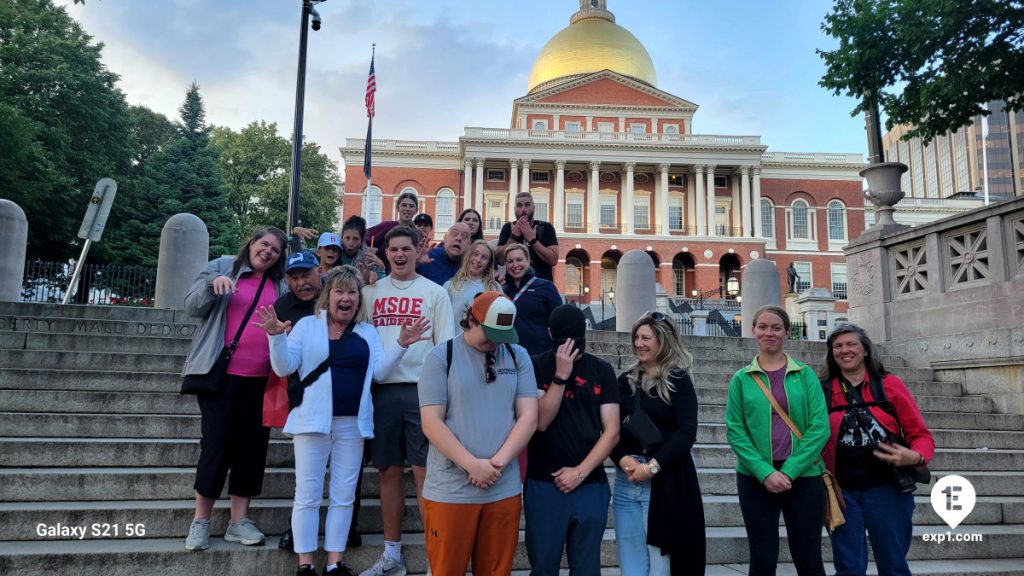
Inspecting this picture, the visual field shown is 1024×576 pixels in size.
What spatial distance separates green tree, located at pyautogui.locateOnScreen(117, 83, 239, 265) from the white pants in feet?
91.7

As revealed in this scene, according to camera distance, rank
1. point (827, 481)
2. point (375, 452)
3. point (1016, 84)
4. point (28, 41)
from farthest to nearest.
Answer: point (28, 41) < point (1016, 84) < point (375, 452) < point (827, 481)

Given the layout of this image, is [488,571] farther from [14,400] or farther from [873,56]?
[873,56]

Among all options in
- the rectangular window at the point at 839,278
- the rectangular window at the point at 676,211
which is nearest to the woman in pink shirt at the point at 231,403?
the rectangular window at the point at 676,211

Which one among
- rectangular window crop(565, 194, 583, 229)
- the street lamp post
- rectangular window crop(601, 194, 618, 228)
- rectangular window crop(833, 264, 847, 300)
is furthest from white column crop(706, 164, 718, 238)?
the street lamp post

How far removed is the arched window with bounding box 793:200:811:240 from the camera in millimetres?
55312

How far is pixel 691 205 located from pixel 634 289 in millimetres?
46374

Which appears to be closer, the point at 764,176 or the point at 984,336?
the point at 984,336

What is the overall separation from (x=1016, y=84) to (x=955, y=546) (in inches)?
292

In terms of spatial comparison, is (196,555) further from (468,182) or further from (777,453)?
(468,182)

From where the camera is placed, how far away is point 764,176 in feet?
183

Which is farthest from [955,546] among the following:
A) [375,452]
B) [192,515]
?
[192,515]

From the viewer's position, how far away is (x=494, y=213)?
181 feet

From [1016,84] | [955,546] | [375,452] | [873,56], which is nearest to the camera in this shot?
[375,452]

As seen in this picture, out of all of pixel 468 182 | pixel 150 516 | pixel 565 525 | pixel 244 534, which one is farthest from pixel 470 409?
pixel 468 182
